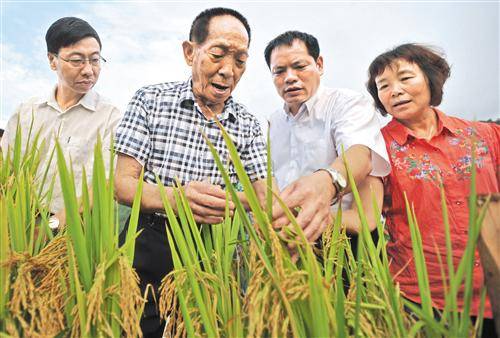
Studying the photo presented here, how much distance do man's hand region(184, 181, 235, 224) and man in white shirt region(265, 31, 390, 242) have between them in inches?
10.9

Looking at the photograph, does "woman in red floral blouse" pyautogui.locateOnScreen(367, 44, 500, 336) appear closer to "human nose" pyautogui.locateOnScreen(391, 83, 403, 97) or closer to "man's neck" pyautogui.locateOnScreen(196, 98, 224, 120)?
"human nose" pyautogui.locateOnScreen(391, 83, 403, 97)

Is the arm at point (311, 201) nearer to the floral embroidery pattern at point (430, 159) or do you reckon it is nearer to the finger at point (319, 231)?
the finger at point (319, 231)

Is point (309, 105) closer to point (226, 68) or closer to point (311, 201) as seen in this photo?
point (226, 68)

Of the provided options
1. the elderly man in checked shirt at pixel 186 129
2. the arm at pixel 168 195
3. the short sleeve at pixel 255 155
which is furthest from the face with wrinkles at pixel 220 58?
the arm at pixel 168 195

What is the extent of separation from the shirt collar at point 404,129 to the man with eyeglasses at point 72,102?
4.84 ft

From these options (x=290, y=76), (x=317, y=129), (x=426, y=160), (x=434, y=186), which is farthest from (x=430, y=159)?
(x=290, y=76)

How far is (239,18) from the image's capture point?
5.24ft

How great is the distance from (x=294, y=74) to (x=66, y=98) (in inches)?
53.4

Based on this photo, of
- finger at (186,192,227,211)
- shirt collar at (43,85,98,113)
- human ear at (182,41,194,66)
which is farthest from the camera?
shirt collar at (43,85,98,113)

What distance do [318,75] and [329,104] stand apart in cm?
27

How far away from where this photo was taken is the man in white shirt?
58.7 inches

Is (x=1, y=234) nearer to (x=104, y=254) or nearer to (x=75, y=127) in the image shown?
(x=104, y=254)

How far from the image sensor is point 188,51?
1637 mm

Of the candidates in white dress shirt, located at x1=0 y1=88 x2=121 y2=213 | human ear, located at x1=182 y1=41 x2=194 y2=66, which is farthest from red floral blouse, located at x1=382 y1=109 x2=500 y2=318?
white dress shirt, located at x1=0 y1=88 x2=121 y2=213
